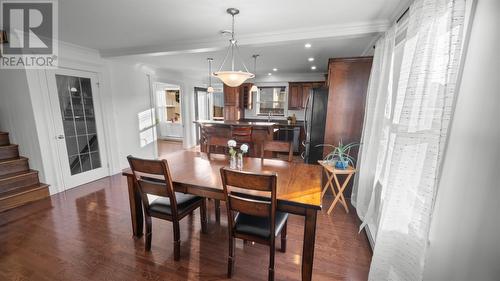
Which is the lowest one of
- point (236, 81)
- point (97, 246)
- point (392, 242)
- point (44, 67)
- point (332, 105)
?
point (97, 246)

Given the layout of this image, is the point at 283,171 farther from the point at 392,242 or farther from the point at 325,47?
the point at 325,47

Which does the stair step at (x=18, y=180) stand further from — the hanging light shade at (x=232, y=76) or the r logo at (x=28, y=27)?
the hanging light shade at (x=232, y=76)

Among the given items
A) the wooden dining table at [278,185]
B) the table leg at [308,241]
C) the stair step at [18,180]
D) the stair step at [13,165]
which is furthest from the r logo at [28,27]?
the table leg at [308,241]

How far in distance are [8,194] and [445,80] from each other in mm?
4942

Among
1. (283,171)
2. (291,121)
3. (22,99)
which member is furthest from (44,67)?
(291,121)

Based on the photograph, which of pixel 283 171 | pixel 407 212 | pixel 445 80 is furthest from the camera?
pixel 283 171

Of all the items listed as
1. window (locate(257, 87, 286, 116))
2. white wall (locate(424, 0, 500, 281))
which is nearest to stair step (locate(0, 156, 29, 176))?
white wall (locate(424, 0, 500, 281))

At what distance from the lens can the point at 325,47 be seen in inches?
137

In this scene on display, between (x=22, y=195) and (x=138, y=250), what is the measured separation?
235cm

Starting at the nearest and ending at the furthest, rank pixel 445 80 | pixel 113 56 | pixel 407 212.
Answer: pixel 445 80
pixel 407 212
pixel 113 56

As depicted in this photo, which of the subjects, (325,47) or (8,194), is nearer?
(8,194)

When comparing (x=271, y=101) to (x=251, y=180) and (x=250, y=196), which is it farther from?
(x=251, y=180)

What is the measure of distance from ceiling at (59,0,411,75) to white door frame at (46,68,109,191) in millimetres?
575

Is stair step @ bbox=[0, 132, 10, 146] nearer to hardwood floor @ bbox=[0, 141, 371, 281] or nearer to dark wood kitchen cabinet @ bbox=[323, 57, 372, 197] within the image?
hardwood floor @ bbox=[0, 141, 371, 281]
